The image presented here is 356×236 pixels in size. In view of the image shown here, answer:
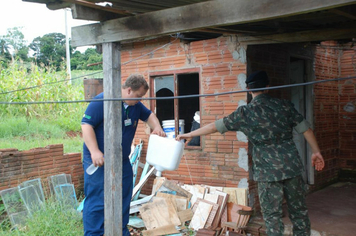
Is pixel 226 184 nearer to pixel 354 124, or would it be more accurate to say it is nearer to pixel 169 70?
pixel 169 70

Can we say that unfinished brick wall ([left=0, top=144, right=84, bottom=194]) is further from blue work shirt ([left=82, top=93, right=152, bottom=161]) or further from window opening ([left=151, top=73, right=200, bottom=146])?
blue work shirt ([left=82, top=93, right=152, bottom=161])

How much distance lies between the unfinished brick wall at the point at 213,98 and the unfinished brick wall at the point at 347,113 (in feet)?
12.4

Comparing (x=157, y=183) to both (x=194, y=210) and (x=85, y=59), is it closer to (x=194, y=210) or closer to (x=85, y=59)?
(x=194, y=210)

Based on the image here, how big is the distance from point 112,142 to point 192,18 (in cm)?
146

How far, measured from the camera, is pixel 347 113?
812cm

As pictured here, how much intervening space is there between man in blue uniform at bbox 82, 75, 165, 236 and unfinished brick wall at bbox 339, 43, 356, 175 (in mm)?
5767

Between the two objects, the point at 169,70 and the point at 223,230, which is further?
the point at 169,70

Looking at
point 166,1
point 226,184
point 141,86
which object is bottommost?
point 226,184

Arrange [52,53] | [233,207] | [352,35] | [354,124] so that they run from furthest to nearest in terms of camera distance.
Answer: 1. [52,53]
2. [354,124]
3. [233,207]
4. [352,35]

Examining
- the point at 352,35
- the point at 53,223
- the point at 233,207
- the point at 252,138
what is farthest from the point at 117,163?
the point at 352,35

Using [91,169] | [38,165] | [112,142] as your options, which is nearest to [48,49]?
[38,165]

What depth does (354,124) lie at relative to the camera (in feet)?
26.4

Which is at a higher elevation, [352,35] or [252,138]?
[352,35]

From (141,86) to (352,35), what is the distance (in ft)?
9.26
